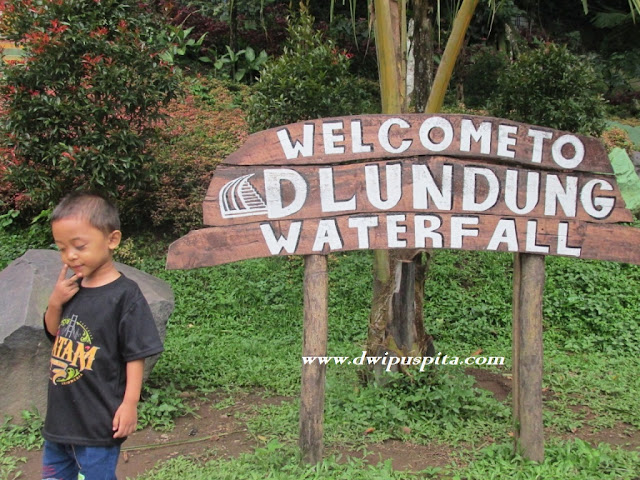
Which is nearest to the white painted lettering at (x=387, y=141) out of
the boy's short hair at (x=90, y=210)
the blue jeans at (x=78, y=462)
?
the boy's short hair at (x=90, y=210)

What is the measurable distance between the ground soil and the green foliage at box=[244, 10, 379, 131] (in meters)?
3.22

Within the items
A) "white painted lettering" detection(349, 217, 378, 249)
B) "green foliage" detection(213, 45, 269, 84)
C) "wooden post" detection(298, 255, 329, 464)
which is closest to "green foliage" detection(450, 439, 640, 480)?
"wooden post" detection(298, 255, 329, 464)

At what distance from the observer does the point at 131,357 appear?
2.37 metres

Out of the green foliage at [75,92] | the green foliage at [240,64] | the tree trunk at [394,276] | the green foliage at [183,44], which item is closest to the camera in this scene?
Answer: the tree trunk at [394,276]

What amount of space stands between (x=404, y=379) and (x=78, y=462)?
2.48 metres

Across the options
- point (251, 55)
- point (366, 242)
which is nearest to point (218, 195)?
point (366, 242)

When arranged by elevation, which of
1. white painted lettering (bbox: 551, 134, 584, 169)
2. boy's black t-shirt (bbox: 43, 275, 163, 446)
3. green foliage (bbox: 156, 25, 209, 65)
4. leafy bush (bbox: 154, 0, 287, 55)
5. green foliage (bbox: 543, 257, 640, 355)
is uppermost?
leafy bush (bbox: 154, 0, 287, 55)

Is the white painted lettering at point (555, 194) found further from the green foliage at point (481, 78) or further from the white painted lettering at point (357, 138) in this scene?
the green foliage at point (481, 78)

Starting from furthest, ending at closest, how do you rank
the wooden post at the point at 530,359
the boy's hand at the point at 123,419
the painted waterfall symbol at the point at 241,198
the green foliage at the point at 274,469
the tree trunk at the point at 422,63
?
the tree trunk at the point at 422,63, the wooden post at the point at 530,359, the painted waterfall symbol at the point at 241,198, the green foliage at the point at 274,469, the boy's hand at the point at 123,419

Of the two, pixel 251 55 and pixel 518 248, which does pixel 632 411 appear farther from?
pixel 251 55

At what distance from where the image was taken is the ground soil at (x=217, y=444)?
357 centimetres

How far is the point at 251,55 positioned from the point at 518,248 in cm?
879

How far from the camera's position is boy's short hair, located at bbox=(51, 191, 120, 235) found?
2.39 meters

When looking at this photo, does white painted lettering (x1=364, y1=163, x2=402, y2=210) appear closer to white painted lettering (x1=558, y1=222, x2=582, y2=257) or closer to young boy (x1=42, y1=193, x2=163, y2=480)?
white painted lettering (x1=558, y1=222, x2=582, y2=257)
